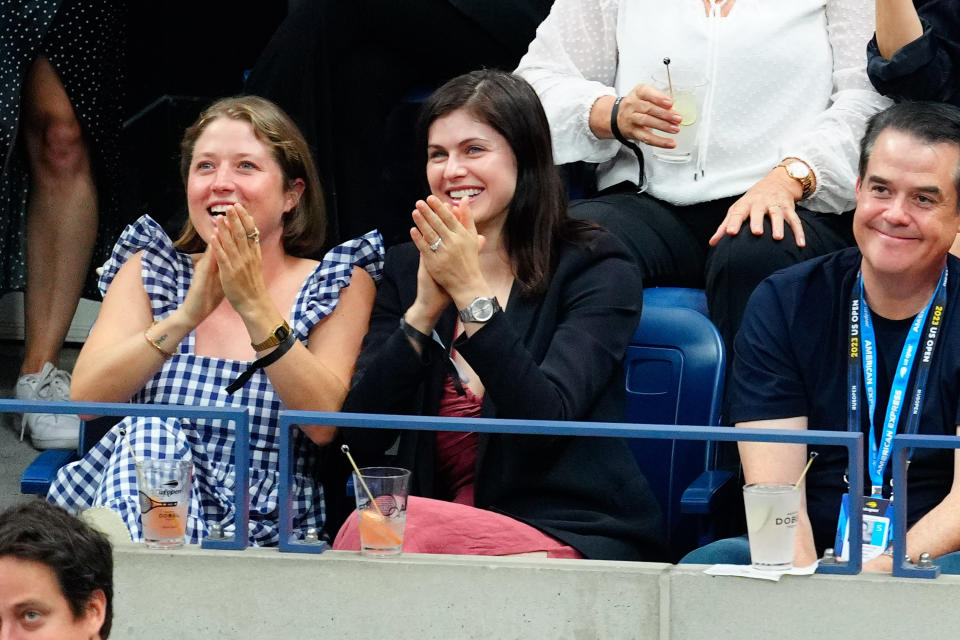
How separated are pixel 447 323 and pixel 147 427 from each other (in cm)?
63

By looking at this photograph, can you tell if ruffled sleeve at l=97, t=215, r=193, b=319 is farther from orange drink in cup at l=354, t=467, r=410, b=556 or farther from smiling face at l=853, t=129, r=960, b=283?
smiling face at l=853, t=129, r=960, b=283

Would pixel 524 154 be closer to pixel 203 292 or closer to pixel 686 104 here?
pixel 686 104

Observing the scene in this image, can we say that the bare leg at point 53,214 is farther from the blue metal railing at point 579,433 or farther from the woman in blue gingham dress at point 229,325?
the blue metal railing at point 579,433

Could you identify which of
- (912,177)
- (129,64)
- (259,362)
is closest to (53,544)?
(259,362)

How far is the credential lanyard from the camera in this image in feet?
9.72

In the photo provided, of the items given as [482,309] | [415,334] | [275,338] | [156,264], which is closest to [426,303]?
[415,334]

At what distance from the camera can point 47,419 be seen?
425cm

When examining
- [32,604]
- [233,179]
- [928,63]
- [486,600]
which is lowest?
[486,600]

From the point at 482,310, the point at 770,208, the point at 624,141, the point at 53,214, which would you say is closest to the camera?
the point at 482,310

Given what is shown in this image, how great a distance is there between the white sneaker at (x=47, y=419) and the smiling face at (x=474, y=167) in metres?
1.37

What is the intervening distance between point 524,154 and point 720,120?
2.16 ft

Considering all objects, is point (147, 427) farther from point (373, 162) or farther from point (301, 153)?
point (373, 162)

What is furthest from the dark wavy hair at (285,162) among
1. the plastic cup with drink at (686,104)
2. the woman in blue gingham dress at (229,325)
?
the plastic cup with drink at (686,104)

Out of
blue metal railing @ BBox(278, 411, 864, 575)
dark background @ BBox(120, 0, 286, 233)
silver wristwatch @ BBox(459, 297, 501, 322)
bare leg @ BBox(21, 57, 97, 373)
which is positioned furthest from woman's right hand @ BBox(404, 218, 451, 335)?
dark background @ BBox(120, 0, 286, 233)
